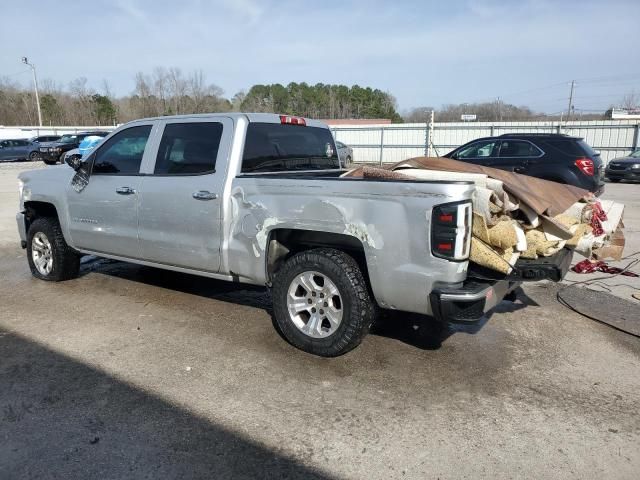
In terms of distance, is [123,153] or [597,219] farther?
[123,153]

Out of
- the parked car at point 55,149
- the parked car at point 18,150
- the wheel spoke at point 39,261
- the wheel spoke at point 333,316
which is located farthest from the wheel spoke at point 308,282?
the parked car at point 18,150

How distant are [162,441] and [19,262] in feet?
18.5

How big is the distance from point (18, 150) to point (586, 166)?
31.3 metres

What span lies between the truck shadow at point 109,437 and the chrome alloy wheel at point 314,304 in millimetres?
1210

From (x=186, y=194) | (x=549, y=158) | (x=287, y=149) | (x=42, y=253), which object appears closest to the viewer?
(x=186, y=194)

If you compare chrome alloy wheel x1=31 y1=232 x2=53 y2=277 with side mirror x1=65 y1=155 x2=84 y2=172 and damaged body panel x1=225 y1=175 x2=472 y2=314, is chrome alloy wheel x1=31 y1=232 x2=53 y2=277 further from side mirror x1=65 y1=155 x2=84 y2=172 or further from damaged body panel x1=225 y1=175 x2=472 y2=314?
damaged body panel x1=225 y1=175 x2=472 y2=314

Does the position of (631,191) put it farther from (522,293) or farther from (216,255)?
(216,255)

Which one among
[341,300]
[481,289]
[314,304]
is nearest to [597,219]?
[481,289]

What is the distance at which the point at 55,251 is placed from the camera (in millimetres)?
6039

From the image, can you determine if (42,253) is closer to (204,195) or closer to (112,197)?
(112,197)

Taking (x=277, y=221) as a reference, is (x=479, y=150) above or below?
above

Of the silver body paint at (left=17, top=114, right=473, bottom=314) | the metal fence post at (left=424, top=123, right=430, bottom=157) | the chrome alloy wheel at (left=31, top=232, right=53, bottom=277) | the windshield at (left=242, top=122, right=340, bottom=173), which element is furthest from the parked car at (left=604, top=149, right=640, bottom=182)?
the chrome alloy wheel at (left=31, top=232, right=53, bottom=277)

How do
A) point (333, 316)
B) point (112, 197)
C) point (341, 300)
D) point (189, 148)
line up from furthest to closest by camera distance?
point (112, 197) → point (189, 148) → point (333, 316) → point (341, 300)

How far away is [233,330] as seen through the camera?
4.71 metres
